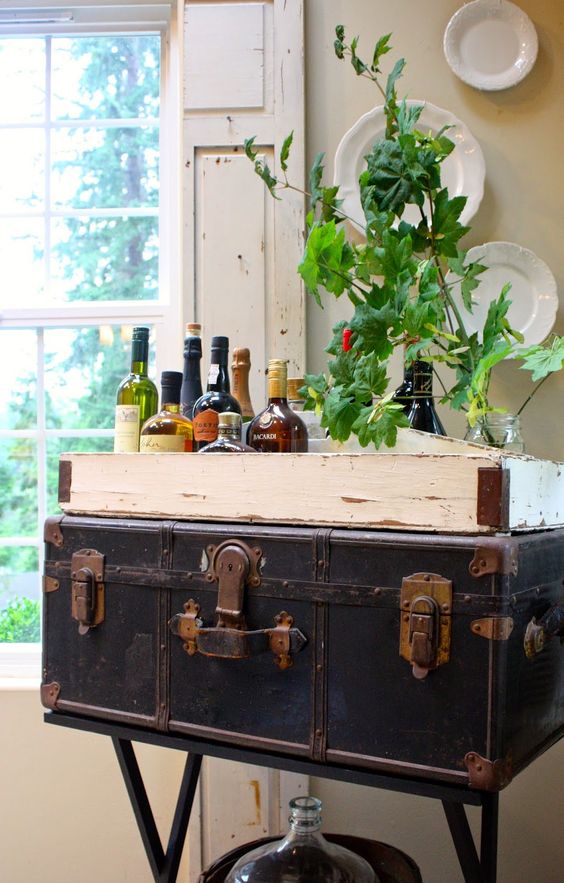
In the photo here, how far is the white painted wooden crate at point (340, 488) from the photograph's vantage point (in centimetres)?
115

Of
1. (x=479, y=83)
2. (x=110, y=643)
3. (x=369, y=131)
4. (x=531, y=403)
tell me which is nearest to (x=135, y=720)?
(x=110, y=643)

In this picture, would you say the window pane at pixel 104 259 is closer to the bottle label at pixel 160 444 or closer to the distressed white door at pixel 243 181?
the distressed white door at pixel 243 181

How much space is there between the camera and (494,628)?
1105 mm

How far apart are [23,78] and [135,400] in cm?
119

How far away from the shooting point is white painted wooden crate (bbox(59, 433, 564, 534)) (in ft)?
3.78

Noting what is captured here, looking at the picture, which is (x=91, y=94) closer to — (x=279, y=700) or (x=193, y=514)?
(x=193, y=514)

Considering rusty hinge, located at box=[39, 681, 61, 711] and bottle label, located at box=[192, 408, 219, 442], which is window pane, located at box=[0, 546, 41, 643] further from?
bottle label, located at box=[192, 408, 219, 442]

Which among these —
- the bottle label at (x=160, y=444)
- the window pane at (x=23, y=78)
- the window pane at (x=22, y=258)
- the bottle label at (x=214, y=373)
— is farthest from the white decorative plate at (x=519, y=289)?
the window pane at (x=23, y=78)

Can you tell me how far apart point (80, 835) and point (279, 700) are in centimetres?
120

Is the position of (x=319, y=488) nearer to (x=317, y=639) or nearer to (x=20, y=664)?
(x=317, y=639)

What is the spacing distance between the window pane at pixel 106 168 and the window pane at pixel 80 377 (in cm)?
37

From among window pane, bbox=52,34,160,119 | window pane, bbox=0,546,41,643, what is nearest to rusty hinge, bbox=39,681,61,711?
window pane, bbox=0,546,41,643

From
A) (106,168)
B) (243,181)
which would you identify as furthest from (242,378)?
(106,168)

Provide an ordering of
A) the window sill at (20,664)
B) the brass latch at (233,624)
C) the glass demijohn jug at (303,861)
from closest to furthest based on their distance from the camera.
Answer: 1. the brass latch at (233,624)
2. the glass demijohn jug at (303,861)
3. the window sill at (20,664)
